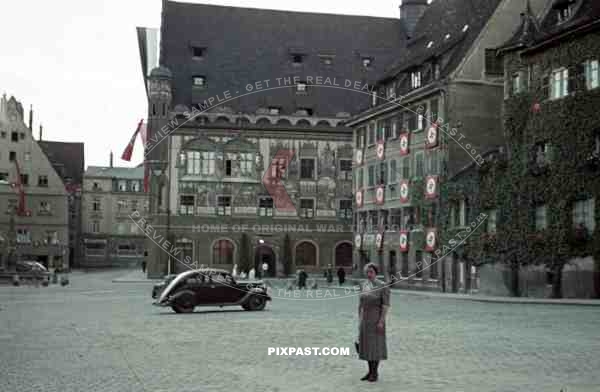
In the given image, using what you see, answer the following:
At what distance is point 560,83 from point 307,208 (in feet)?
115

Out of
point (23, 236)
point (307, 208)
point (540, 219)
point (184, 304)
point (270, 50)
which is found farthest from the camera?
point (23, 236)

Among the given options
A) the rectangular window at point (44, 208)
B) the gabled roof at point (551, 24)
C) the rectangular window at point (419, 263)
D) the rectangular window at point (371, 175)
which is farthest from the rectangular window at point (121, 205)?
the gabled roof at point (551, 24)

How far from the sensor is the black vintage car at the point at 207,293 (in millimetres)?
29797

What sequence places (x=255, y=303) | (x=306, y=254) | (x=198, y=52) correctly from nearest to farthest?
(x=255, y=303) → (x=306, y=254) → (x=198, y=52)

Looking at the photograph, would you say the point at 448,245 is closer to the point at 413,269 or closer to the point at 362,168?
the point at 413,269

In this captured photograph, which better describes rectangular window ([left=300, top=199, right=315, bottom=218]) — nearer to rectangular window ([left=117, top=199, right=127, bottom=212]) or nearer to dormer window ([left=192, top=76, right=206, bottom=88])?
dormer window ([left=192, top=76, right=206, bottom=88])

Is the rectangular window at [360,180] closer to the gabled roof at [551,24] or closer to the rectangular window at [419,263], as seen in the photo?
the rectangular window at [419,263]

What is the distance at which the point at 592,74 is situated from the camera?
1505 inches

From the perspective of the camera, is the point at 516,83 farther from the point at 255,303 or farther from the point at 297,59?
the point at 297,59

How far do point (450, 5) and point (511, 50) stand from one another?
18.3m

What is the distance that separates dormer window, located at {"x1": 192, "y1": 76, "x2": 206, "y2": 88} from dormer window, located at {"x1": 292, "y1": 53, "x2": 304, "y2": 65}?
773cm

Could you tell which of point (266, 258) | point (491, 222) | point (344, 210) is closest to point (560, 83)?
point (491, 222)

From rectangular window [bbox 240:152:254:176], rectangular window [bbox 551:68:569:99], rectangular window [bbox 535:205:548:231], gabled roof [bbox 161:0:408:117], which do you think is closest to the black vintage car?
rectangular window [bbox 535:205:548:231]

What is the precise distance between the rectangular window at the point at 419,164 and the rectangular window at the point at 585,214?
1438 centimetres
